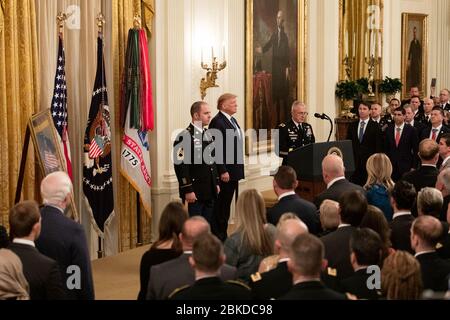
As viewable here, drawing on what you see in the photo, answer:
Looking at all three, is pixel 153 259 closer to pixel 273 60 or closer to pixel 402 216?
pixel 402 216

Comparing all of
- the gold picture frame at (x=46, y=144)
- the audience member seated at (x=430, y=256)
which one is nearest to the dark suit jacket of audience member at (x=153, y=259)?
the audience member seated at (x=430, y=256)

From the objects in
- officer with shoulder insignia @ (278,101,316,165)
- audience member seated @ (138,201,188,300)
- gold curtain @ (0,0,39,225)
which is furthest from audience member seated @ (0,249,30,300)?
officer with shoulder insignia @ (278,101,316,165)

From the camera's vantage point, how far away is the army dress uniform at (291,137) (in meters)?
11.3

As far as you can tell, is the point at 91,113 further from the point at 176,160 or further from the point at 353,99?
the point at 353,99

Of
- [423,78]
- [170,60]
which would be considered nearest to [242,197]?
[170,60]

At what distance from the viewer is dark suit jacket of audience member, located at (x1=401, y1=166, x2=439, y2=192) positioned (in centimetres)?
848

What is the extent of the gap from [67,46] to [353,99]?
7306 mm

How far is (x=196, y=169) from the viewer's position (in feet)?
31.0

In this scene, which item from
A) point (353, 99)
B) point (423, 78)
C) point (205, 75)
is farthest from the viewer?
point (423, 78)

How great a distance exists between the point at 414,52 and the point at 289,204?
1414 cm

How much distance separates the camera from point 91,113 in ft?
31.0

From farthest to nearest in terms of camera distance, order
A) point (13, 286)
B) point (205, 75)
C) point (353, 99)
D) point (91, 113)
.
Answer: point (353, 99) < point (205, 75) < point (91, 113) < point (13, 286)

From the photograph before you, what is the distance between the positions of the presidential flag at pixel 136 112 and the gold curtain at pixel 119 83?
7.1 inches

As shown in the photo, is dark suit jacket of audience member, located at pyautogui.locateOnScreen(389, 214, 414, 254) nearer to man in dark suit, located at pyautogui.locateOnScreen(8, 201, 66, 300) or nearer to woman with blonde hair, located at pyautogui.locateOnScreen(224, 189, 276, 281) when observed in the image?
woman with blonde hair, located at pyautogui.locateOnScreen(224, 189, 276, 281)
